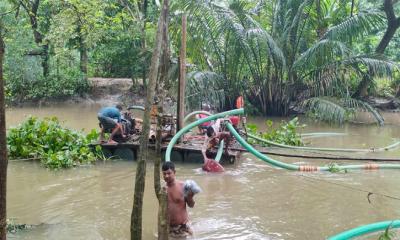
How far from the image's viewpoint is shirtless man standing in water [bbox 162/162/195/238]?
5586mm

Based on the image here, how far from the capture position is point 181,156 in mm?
10969

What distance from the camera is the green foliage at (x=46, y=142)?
10.9 meters

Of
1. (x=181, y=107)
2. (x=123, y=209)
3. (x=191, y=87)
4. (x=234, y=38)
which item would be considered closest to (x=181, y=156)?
(x=181, y=107)

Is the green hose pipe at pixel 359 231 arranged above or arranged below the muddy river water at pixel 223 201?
above

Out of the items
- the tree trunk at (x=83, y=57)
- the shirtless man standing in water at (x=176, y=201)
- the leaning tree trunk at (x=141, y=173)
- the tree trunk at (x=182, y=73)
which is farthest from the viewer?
the tree trunk at (x=83, y=57)

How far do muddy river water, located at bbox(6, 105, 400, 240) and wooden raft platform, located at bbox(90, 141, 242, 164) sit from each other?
208 mm

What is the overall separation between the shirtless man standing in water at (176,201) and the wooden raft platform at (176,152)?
4.73 meters

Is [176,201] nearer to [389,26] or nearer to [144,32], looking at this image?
[389,26]

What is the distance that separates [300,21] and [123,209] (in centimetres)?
1172

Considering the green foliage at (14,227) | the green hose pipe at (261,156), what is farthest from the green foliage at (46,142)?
the green foliage at (14,227)

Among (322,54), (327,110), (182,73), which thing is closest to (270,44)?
(322,54)

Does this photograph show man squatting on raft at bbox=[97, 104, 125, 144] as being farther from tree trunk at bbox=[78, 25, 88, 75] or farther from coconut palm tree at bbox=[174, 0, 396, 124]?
tree trunk at bbox=[78, 25, 88, 75]

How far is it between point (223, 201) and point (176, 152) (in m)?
2.87

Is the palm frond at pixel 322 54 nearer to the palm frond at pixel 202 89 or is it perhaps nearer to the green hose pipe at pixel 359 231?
the palm frond at pixel 202 89
